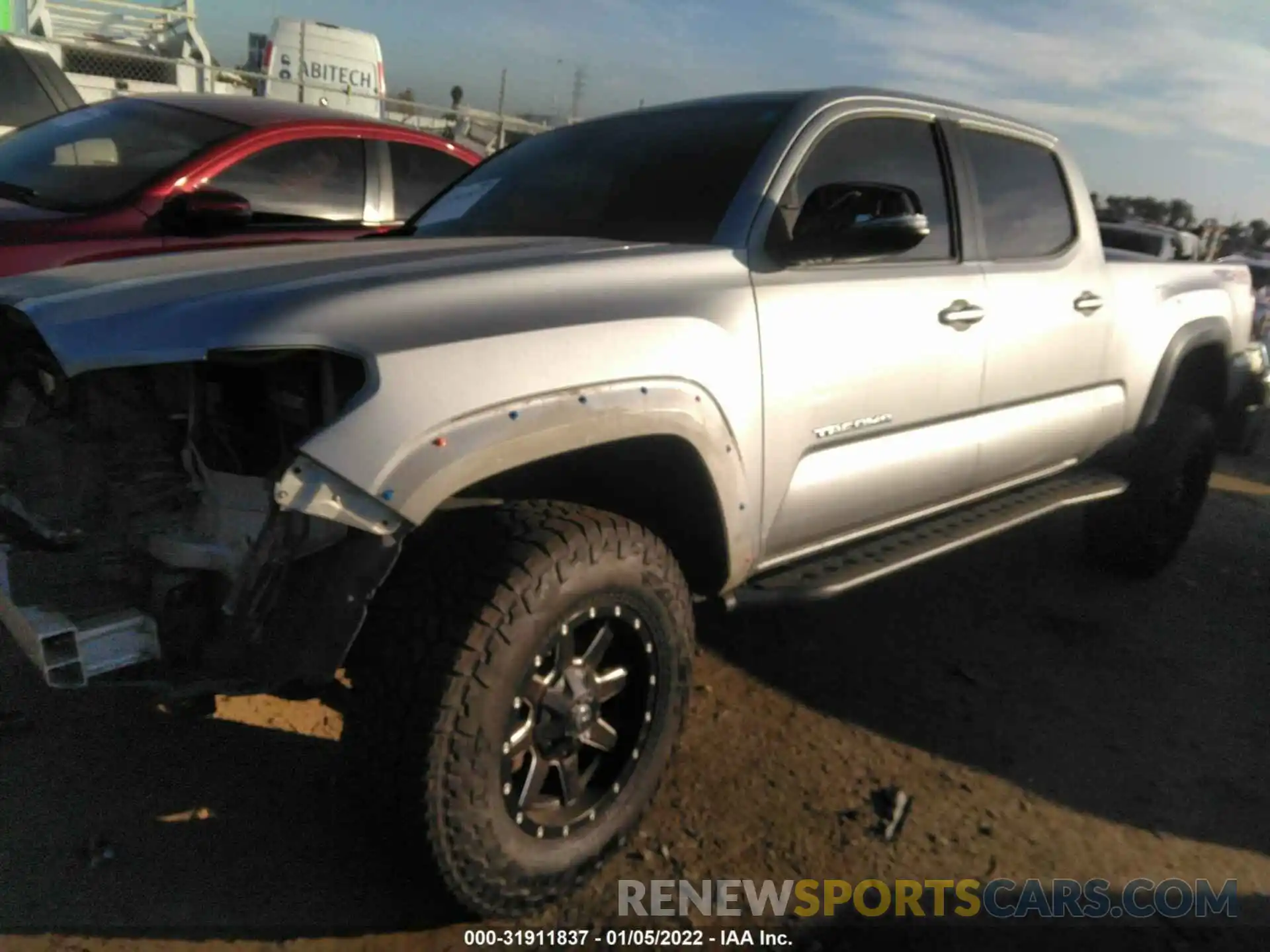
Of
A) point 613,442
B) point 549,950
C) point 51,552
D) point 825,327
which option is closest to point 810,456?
point 825,327

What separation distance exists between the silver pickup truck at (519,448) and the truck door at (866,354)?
1cm

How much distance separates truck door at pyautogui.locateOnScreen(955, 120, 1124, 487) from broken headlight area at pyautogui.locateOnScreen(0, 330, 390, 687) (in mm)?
2385

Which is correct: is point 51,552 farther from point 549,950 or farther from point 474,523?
point 549,950

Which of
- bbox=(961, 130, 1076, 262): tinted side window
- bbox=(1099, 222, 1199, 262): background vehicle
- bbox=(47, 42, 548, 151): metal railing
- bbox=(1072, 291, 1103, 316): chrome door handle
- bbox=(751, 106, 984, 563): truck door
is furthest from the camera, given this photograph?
bbox=(47, 42, 548, 151): metal railing

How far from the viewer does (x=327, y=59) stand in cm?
1650

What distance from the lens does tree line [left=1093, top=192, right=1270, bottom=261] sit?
61.7 feet

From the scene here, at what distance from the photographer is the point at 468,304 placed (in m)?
2.26

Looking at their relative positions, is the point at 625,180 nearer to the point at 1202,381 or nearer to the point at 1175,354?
the point at 1175,354

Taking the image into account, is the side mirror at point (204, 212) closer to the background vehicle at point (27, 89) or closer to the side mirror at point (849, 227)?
the side mirror at point (849, 227)

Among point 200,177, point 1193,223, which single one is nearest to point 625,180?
point 200,177

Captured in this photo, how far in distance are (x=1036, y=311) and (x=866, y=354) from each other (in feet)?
3.70

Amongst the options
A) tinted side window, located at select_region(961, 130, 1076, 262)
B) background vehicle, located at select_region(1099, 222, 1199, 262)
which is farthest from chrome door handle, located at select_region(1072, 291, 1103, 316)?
background vehicle, located at select_region(1099, 222, 1199, 262)

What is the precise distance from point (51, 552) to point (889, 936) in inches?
81.0

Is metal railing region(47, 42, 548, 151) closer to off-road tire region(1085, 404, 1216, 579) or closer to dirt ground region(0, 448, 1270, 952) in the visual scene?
off-road tire region(1085, 404, 1216, 579)
